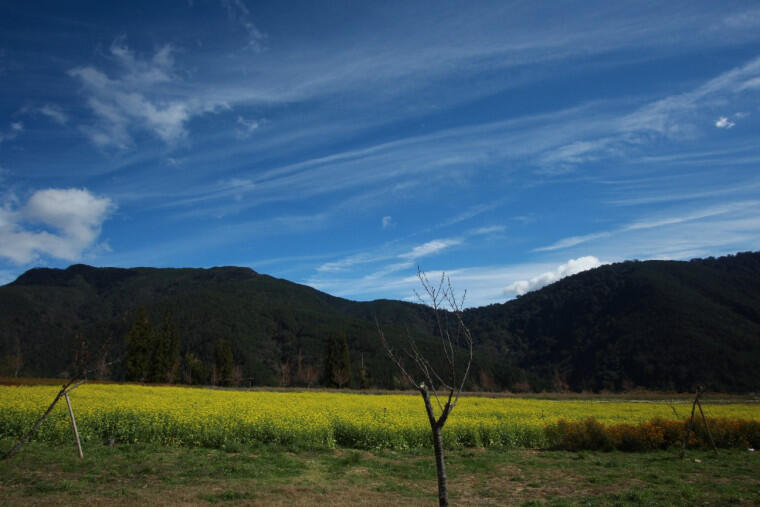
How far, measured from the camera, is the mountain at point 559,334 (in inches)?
4114

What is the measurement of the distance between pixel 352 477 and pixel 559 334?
17084cm

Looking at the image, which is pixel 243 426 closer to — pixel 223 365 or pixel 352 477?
pixel 352 477

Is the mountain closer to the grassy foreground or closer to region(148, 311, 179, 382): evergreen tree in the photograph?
region(148, 311, 179, 382): evergreen tree

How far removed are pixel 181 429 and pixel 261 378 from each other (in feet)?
344

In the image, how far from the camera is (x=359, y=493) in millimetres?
9930

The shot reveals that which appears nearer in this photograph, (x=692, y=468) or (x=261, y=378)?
(x=692, y=468)

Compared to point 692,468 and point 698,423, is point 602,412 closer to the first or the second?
point 698,423

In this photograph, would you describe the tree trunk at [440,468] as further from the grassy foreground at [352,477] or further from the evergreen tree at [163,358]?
the evergreen tree at [163,358]

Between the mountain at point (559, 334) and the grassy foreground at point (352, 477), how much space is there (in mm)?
69310

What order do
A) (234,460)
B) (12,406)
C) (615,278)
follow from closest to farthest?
(234,460) → (12,406) → (615,278)

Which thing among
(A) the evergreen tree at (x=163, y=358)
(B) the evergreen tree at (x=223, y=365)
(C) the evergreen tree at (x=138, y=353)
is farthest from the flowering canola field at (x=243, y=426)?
(B) the evergreen tree at (x=223, y=365)

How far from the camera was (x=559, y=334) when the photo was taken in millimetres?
166750

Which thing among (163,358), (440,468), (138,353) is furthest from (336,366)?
(440,468)

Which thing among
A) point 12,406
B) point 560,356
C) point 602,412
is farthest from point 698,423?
point 560,356
